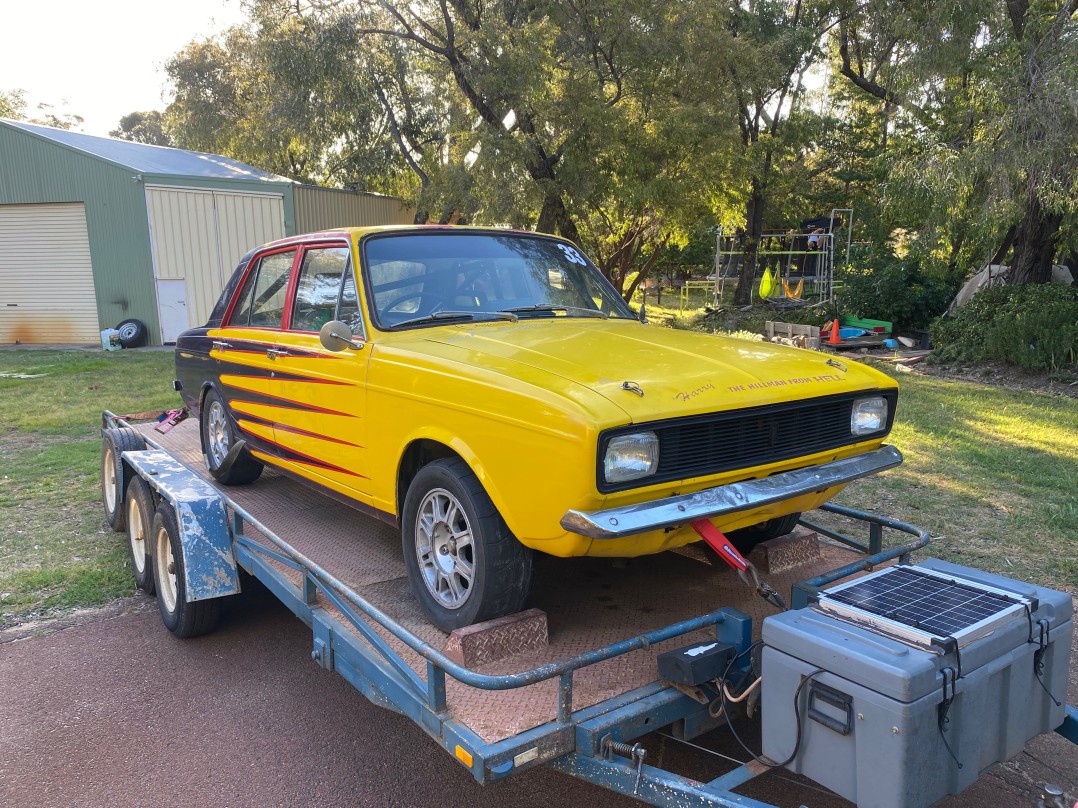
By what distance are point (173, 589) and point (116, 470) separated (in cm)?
160

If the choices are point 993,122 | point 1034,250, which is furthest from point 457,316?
point 1034,250

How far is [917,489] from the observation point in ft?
22.6

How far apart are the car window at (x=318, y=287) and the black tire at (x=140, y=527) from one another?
1.45 metres

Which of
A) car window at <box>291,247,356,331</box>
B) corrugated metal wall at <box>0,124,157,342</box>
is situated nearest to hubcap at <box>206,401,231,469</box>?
car window at <box>291,247,356,331</box>

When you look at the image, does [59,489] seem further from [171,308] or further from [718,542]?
[171,308]

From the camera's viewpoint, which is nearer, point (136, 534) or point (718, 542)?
point (718, 542)

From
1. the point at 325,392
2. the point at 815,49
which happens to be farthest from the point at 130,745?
the point at 815,49

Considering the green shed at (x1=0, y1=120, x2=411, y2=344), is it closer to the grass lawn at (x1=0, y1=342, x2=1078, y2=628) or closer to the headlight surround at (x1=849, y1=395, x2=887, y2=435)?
the grass lawn at (x1=0, y1=342, x2=1078, y2=628)

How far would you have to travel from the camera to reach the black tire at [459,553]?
300 centimetres

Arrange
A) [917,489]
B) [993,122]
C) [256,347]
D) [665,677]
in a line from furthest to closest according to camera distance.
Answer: [993,122], [917,489], [256,347], [665,677]

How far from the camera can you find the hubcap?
539 centimetres

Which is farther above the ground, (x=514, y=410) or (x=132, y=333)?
(x=514, y=410)

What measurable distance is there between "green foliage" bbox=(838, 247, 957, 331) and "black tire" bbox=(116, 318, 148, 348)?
16171 millimetres

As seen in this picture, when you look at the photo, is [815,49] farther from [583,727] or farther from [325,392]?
[583,727]
